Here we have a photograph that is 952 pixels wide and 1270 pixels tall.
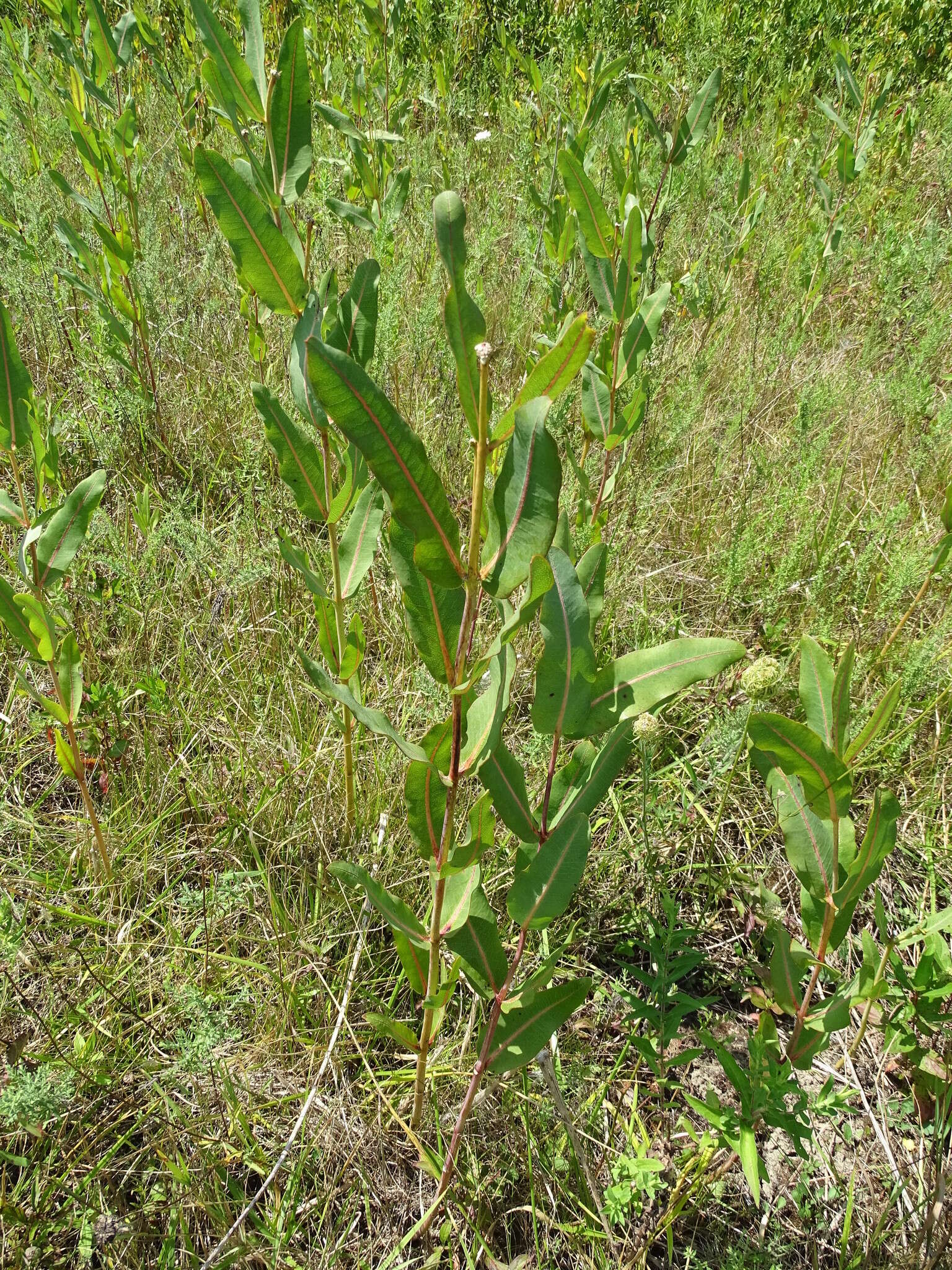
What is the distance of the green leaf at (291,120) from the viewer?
1.23 meters

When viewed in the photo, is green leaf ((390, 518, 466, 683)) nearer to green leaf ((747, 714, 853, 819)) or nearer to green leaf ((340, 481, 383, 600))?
green leaf ((747, 714, 853, 819))

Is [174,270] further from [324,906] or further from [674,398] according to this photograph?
[324,906]

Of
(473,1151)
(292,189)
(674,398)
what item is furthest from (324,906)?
(674,398)

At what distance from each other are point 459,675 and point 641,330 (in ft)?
4.43

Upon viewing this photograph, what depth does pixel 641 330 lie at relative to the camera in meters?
1.98

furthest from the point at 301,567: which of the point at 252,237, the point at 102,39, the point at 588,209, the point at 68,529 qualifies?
the point at 102,39

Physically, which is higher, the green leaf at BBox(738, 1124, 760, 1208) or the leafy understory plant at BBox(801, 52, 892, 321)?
the leafy understory plant at BBox(801, 52, 892, 321)

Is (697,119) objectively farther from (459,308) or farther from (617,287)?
(459,308)

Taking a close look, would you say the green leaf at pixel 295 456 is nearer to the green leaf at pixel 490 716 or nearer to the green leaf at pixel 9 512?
the green leaf at pixel 9 512

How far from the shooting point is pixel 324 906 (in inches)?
69.9

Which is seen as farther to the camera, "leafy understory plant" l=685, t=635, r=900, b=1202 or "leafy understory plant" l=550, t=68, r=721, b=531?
"leafy understory plant" l=550, t=68, r=721, b=531

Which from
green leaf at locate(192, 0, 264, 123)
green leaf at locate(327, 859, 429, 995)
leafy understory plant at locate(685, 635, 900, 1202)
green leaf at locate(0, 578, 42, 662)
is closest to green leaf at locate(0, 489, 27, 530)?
green leaf at locate(0, 578, 42, 662)

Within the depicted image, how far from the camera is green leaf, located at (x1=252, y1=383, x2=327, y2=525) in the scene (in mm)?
1483

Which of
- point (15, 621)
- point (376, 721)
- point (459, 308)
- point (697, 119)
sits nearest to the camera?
point (459, 308)
